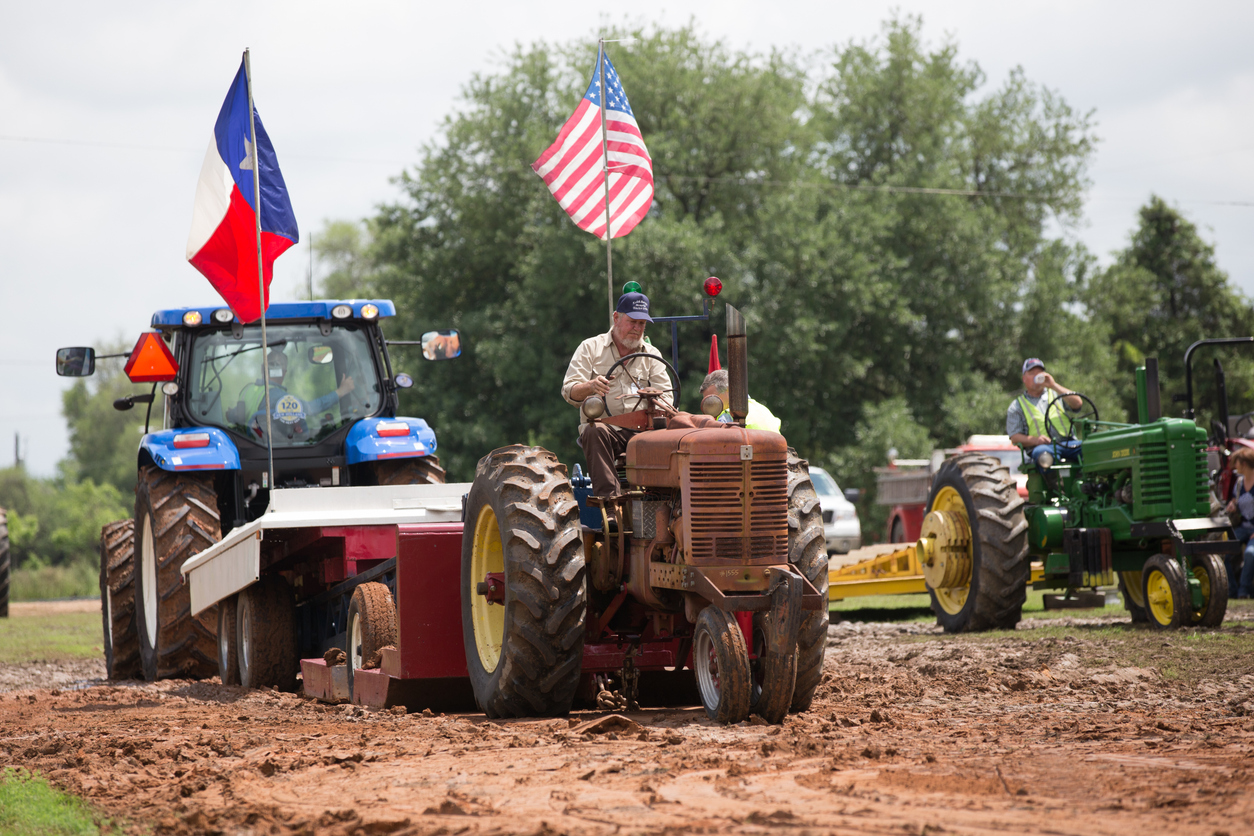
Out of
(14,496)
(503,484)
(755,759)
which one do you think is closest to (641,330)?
(503,484)

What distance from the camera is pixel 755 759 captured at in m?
5.16

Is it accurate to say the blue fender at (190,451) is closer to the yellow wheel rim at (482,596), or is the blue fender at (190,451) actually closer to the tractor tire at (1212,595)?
the yellow wheel rim at (482,596)

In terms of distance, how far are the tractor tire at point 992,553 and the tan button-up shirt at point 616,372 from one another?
186 inches

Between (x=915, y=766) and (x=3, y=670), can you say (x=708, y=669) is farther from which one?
(x=3, y=670)

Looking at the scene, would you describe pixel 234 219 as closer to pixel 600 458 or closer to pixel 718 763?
pixel 600 458

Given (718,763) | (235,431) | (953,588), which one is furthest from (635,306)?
(953,588)

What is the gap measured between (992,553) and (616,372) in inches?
195

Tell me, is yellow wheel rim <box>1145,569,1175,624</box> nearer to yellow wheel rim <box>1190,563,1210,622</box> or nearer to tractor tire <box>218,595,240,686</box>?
yellow wheel rim <box>1190,563,1210,622</box>

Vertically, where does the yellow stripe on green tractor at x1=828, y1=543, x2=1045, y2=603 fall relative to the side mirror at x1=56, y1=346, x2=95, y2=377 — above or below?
below

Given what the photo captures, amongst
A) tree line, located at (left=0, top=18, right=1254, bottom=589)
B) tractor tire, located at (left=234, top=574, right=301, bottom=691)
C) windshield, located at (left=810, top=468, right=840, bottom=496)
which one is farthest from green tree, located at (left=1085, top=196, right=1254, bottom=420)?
Answer: tractor tire, located at (left=234, top=574, right=301, bottom=691)

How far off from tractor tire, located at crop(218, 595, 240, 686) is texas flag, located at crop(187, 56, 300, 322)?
2002 millimetres

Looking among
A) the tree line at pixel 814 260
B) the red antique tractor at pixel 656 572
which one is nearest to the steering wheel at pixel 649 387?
the red antique tractor at pixel 656 572

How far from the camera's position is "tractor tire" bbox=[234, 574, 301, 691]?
9.36 meters

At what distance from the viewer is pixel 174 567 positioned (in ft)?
32.2
